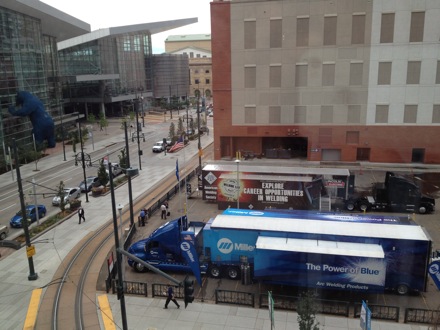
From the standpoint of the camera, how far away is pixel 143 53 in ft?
235

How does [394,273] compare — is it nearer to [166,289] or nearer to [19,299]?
[166,289]

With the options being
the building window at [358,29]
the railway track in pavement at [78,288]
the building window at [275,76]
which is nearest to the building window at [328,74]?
the building window at [358,29]

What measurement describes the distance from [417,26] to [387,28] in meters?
1.61

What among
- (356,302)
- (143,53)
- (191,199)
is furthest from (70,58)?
(356,302)

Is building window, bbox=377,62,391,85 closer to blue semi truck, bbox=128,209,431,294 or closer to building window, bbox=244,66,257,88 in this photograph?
building window, bbox=244,66,257,88

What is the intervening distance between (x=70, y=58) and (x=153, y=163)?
3362 cm

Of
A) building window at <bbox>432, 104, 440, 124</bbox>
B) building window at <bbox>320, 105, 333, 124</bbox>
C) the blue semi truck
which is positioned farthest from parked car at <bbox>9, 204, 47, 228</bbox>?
building window at <bbox>432, 104, 440, 124</bbox>

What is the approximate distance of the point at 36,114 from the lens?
120ft

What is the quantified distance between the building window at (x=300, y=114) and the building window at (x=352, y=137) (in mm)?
2869

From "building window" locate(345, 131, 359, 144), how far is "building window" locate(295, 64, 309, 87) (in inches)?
167

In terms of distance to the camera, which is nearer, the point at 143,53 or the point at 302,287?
the point at 302,287

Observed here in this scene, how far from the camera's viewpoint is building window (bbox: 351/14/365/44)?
24.7 metres

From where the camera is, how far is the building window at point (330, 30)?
2503 cm

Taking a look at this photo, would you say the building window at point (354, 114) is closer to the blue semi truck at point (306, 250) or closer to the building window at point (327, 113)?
the building window at point (327, 113)
